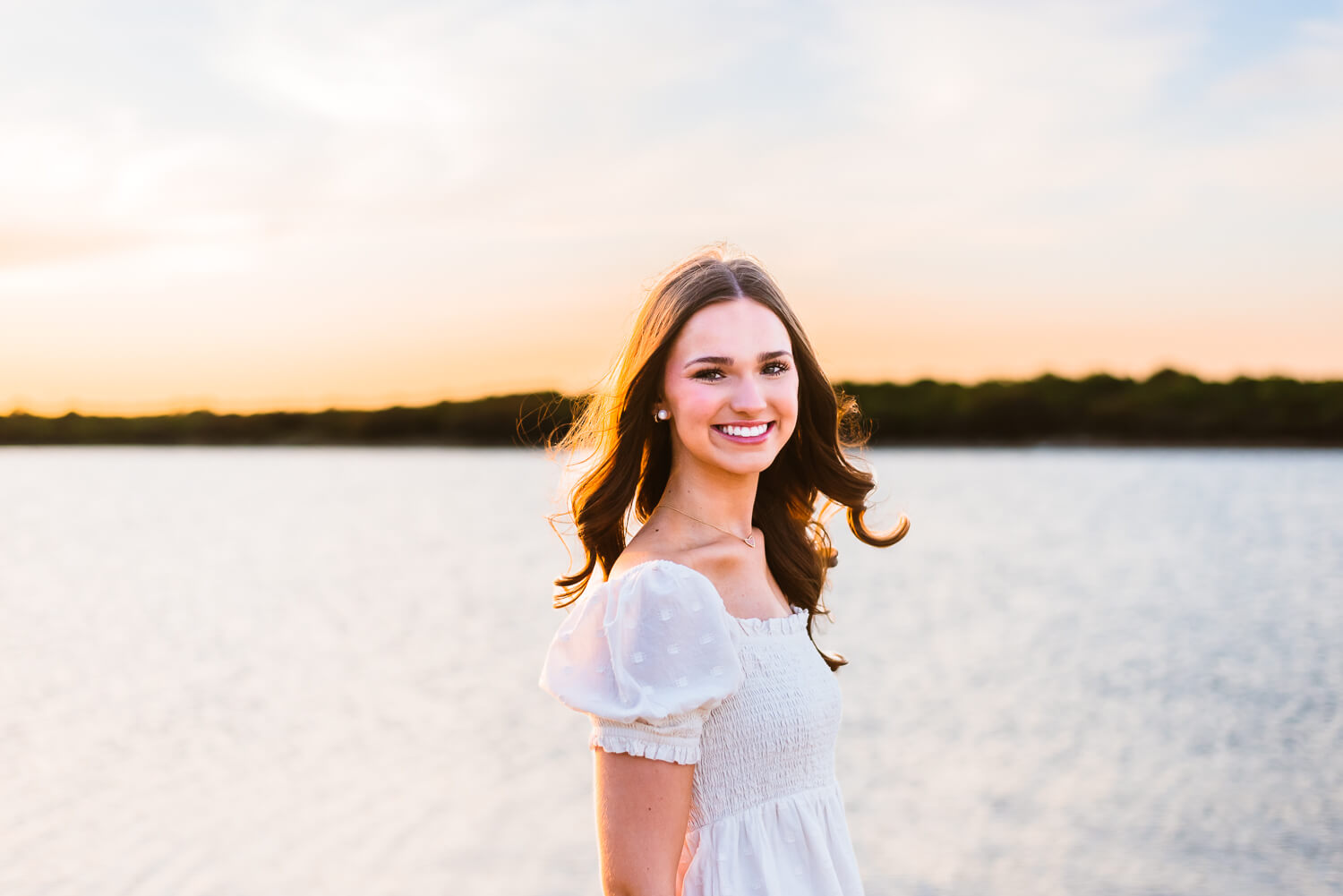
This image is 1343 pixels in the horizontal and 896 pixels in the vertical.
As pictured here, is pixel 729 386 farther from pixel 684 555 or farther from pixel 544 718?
pixel 544 718

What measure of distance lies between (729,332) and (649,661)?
572mm

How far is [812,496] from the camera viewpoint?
2.39 meters

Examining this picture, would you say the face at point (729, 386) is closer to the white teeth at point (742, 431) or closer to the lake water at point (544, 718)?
the white teeth at point (742, 431)

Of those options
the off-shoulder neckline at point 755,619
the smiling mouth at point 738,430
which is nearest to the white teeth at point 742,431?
the smiling mouth at point 738,430

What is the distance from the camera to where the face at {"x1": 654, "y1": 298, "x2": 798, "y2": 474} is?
6.40 ft

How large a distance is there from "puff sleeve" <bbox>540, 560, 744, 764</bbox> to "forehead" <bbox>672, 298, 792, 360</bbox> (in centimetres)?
38

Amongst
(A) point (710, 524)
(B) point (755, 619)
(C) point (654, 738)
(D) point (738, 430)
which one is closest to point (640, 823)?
(C) point (654, 738)

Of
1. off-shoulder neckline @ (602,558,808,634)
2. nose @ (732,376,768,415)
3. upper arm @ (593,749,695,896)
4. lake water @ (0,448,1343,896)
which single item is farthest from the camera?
lake water @ (0,448,1343,896)

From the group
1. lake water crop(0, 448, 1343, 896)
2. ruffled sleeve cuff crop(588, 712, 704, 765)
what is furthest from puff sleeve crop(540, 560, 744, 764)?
lake water crop(0, 448, 1343, 896)

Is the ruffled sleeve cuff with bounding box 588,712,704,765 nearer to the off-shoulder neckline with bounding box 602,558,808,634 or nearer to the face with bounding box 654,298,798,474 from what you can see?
the off-shoulder neckline with bounding box 602,558,808,634

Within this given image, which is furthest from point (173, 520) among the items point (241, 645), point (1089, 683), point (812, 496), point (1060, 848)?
point (812, 496)

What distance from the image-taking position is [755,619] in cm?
191

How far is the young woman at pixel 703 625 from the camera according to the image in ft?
5.65

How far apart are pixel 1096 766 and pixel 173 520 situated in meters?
31.4
